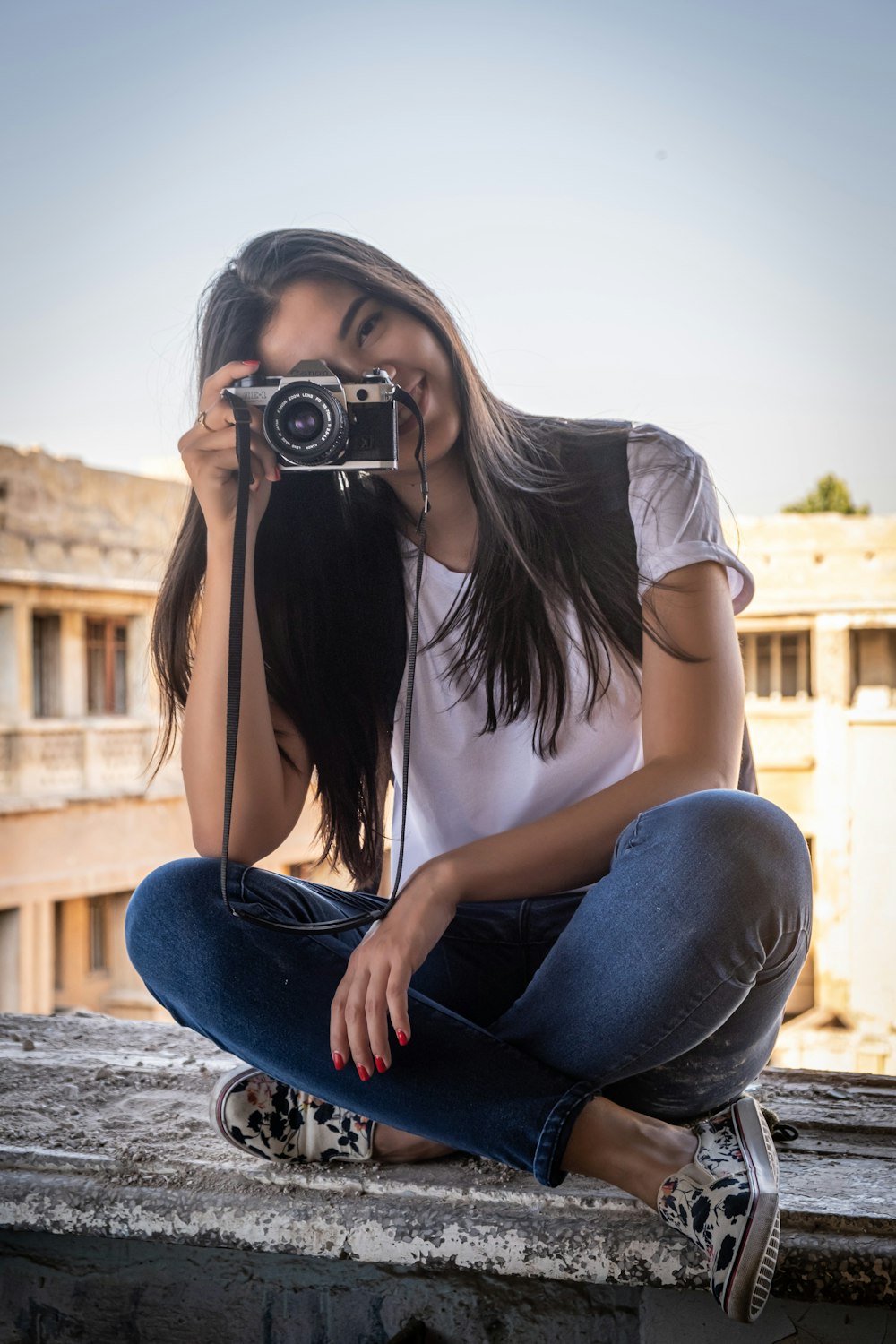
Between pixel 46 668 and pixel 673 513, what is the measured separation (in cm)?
→ 718

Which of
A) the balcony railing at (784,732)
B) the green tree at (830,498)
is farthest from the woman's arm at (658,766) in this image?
the green tree at (830,498)

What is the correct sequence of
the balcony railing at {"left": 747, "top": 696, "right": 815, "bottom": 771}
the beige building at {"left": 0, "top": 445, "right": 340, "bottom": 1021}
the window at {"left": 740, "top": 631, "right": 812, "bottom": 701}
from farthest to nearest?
the window at {"left": 740, "top": 631, "right": 812, "bottom": 701}, the balcony railing at {"left": 747, "top": 696, "right": 815, "bottom": 771}, the beige building at {"left": 0, "top": 445, "right": 340, "bottom": 1021}

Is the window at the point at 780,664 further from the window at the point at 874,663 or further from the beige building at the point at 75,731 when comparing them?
the beige building at the point at 75,731

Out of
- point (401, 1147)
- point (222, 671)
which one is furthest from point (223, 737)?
point (401, 1147)

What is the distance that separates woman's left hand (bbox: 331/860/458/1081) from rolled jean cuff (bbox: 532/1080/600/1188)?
0.10 meters

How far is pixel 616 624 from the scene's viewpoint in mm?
939

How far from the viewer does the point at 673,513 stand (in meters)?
0.92

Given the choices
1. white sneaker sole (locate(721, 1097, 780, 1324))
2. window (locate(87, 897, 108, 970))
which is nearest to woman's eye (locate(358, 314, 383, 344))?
white sneaker sole (locate(721, 1097, 780, 1324))

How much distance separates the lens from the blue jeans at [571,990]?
0.72 m

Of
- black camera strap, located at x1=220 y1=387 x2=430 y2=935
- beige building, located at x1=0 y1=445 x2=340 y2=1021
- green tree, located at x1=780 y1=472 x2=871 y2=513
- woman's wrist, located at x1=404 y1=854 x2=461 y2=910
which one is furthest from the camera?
green tree, located at x1=780 y1=472 x2=871 y2=513

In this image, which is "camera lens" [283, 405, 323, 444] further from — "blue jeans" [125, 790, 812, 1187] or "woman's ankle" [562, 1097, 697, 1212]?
"woman's ankle" [562, 1097, 697, 1212]

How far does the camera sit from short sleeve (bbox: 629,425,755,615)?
90 cm

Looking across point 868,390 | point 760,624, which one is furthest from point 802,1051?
point 868,390

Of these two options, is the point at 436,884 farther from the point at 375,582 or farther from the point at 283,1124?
the point at 375,582
